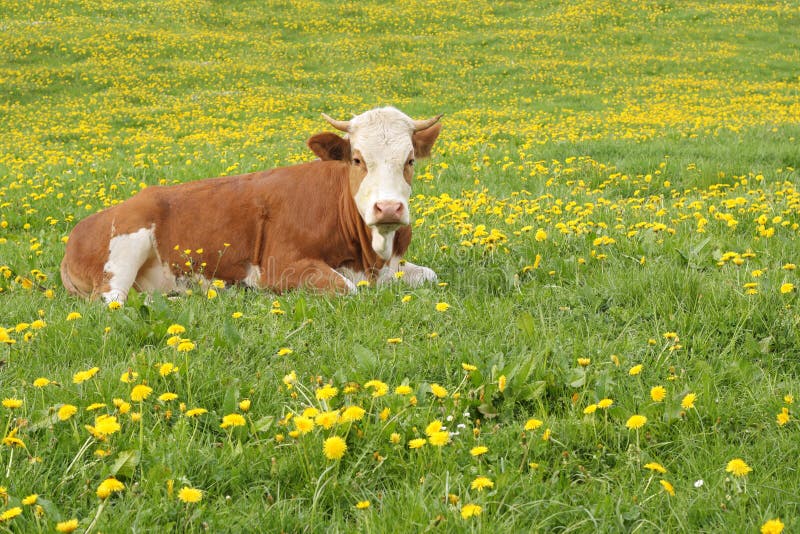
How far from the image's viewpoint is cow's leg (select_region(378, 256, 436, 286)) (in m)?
5.67

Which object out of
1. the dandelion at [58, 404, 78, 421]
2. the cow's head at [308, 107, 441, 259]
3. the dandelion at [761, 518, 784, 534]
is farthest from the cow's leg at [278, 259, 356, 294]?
the dandelion at [761, 518, 784, 534]

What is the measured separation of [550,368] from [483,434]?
26.8 inches

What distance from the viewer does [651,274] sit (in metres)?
4.73

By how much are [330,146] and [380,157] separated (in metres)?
0.58

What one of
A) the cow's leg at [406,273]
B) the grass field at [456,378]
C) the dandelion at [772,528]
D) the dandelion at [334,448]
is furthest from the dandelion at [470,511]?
the cow's leg at [406,273]

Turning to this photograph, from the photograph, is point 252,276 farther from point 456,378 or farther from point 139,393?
point 139,393

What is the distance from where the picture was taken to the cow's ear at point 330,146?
590cm

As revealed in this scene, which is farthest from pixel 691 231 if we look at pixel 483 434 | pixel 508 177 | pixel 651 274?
pixel 508 177

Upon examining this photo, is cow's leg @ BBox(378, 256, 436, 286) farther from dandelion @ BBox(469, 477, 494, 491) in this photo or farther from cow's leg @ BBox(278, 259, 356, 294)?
dandelion @ BBox(469, 477, 494, 491)

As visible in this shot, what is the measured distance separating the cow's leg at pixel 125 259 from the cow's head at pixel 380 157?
1607mm

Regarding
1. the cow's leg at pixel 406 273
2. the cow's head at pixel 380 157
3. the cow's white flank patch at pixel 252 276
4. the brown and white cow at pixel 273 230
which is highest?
the cow's head at pixel 380 157

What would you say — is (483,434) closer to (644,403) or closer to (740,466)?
(644,403)

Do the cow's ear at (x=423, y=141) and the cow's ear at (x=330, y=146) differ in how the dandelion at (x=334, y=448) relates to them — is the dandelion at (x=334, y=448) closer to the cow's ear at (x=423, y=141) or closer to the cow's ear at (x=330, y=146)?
the cow's ear at (x=330, y=146)

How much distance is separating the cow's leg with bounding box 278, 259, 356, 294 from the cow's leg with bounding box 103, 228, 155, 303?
1.09 m
